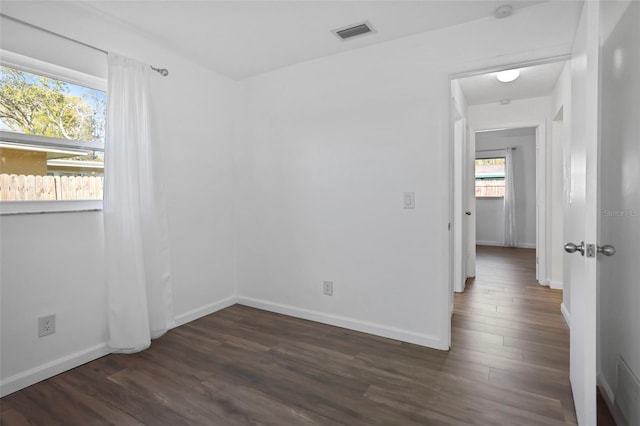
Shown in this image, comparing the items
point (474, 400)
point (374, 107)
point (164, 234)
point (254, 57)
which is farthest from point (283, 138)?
point (474, 400)

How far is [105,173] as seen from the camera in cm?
232

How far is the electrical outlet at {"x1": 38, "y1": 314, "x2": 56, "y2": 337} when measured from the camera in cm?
210

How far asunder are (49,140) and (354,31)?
224 centimetres

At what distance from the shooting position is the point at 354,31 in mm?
2508

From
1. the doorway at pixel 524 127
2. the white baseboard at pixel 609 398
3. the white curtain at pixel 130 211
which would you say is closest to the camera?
the white baseboard at pixel 609 398

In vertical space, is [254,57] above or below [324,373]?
above

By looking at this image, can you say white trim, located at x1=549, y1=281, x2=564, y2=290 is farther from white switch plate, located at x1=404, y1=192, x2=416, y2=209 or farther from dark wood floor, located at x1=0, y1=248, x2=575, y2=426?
white switch plate, located at x1=404, y1=192, x2=416, y2=209

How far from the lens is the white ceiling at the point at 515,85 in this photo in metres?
3.48

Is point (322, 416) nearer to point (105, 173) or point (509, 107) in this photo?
point (105, 173)

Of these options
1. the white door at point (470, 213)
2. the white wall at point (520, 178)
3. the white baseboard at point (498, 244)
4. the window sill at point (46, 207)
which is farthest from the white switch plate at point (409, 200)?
the white baseboard at point (498, 244)

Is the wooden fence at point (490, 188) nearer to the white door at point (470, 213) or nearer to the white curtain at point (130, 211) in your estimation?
the white door at point (470, 213)

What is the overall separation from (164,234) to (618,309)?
3016 mm

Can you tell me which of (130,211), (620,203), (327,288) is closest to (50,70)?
(130,211)

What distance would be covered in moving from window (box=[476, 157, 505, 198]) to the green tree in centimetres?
785
